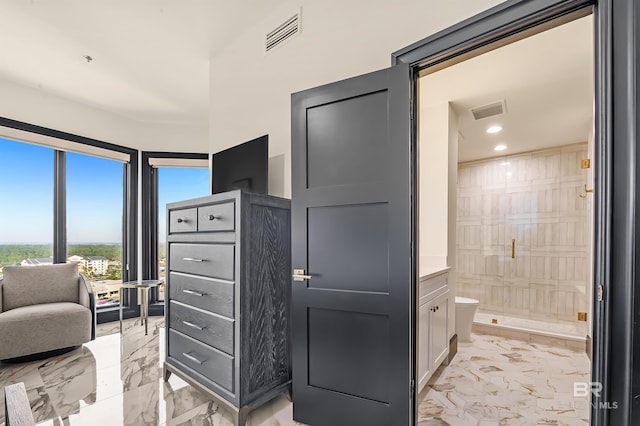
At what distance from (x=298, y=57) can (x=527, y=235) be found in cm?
416

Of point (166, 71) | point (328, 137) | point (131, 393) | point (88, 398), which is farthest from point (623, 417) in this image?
point (166, 71)

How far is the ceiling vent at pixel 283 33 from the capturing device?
2405 millimetres

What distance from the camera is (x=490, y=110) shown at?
10.7ft

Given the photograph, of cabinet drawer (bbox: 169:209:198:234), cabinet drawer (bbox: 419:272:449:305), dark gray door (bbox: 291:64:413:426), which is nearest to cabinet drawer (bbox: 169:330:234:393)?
dark gray door (bbox: 291:64:413:426)

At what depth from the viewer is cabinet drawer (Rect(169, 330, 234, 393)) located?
75.0 inches

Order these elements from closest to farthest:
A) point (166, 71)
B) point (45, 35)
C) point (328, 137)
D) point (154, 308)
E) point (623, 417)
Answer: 1. point (623, 417)
2. point (328, 137)
3. point (45, 35)
4. point (166, 71)
5. point (154, 308)

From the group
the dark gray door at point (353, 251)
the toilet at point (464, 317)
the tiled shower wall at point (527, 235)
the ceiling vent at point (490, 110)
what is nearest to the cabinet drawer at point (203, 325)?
the dark gray door at point (353, 251)

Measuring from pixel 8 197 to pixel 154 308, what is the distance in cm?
221

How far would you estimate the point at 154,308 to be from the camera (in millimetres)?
4762

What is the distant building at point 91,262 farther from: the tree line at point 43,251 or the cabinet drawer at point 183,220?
the cabinet drawer at point 183,220

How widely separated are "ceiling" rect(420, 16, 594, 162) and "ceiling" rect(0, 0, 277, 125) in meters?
1.67

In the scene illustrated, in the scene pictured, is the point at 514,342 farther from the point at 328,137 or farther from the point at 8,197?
the point at 8,197

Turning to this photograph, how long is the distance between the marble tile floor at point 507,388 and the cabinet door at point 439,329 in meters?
0.18

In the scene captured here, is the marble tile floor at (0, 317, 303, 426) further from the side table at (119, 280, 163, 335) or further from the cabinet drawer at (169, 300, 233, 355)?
the side table at (119, 280, 163, 335)
